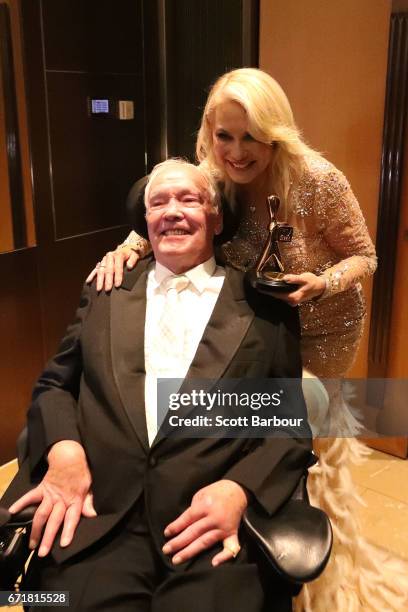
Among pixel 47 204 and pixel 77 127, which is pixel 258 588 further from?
pixel 77 127

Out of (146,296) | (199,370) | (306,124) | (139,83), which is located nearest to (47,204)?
(139,83)

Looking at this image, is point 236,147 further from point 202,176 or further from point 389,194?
point 389,194

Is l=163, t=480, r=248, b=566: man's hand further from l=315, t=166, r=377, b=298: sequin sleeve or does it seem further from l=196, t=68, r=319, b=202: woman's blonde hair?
l=196, t=68, r=319, b=202: woman's blonde hair

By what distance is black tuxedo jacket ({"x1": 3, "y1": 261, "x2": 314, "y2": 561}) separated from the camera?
148cm

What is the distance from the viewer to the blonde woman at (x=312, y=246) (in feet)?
5.67

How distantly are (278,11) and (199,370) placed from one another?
191 cm

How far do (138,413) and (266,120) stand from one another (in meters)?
0.82

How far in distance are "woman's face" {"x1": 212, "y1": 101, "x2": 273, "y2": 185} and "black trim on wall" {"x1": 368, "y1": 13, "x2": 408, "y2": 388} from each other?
3.33ft

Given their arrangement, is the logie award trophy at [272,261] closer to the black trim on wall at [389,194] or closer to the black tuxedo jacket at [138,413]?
the black tuxedo jacket at [138,413]

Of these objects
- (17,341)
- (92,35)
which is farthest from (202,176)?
(92,35)

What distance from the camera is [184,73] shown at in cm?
334

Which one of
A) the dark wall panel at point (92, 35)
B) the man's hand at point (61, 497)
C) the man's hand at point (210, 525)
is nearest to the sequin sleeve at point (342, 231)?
the man's hand at point (210, 525)

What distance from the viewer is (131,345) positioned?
1.64m

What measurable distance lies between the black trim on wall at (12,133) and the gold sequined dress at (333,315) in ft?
4.03
